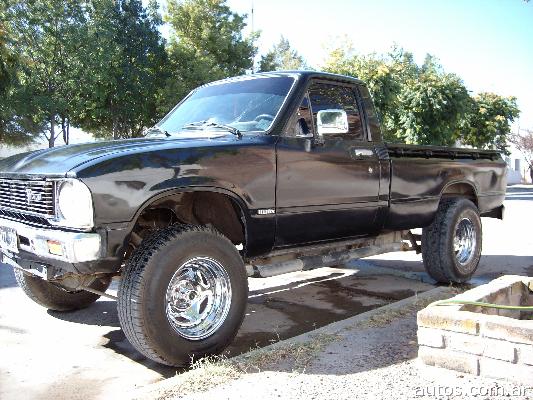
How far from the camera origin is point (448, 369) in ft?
10.4

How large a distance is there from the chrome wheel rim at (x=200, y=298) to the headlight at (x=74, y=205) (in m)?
0.73

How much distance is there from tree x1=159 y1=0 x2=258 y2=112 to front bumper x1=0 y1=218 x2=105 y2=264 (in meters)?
27.5

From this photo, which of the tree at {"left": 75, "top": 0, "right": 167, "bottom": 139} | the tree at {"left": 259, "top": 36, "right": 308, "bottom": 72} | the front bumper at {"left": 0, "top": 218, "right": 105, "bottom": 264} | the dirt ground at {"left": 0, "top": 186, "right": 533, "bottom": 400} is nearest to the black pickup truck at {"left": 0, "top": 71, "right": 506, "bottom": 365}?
the front bumper at {"left": 0, "top": 218, "right": 105, "bottom": 264}

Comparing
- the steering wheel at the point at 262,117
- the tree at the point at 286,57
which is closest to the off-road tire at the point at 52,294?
the steering wheel at the point at 262,117

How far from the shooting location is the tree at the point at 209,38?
1202 inches

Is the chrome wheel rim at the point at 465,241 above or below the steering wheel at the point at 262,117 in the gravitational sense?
below

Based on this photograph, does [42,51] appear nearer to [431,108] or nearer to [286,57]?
[431,108]

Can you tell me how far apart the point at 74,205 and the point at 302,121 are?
6.56ft

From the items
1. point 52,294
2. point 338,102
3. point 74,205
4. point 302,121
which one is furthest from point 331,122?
point 52,294

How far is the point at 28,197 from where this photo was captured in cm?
354

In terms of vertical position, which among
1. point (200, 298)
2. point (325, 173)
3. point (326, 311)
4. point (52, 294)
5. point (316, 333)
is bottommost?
point (326, 311)

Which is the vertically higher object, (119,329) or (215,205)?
(215,205)

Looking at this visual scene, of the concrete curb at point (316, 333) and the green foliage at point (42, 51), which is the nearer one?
the concrete curb at point (316, 333)

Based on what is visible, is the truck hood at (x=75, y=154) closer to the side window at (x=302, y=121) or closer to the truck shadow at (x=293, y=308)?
the side window at (x=302, y=121)
